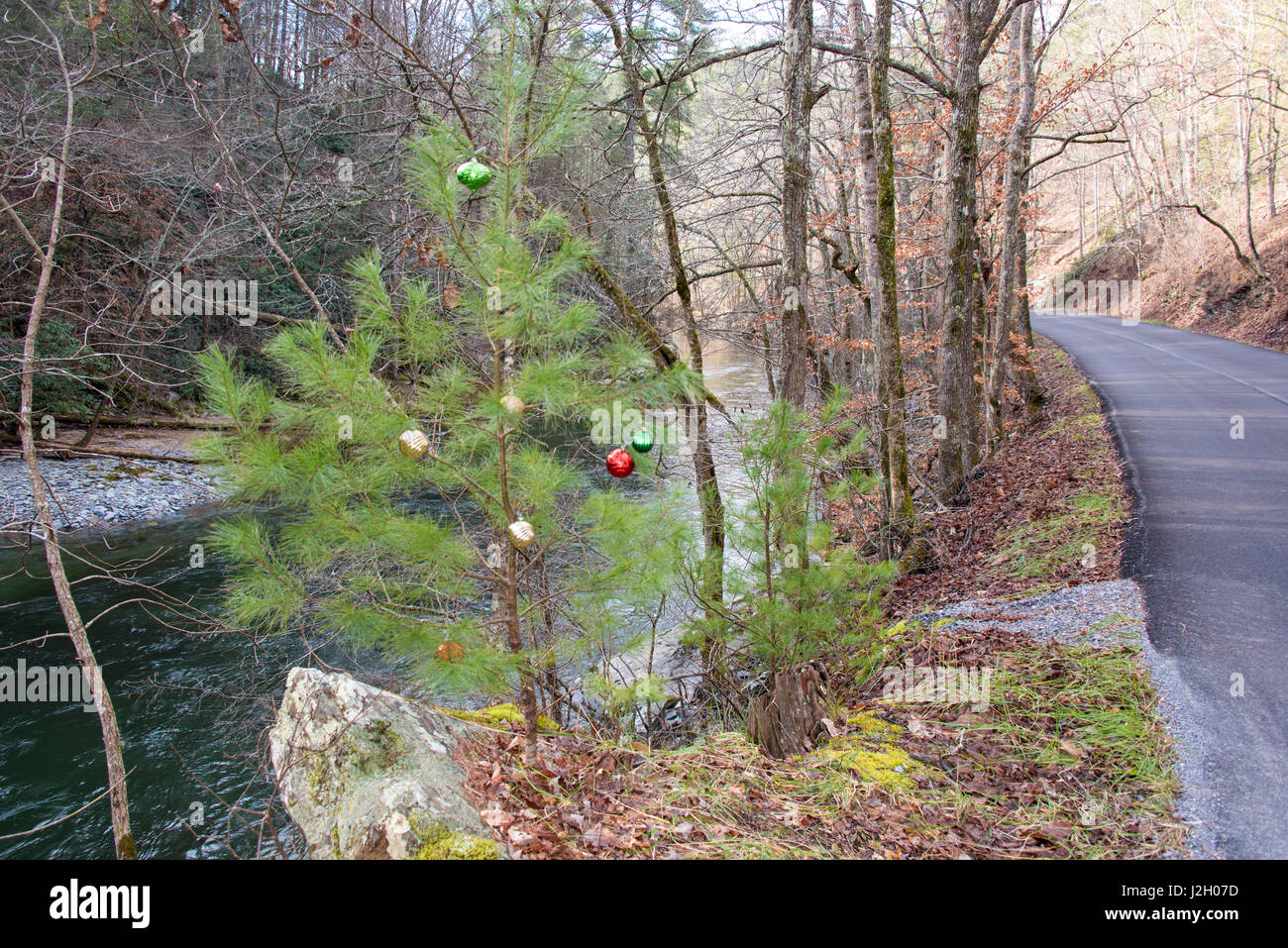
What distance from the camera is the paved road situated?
2.98 meters

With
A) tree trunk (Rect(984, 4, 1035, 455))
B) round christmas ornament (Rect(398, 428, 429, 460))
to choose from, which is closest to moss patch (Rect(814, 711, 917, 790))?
round christmas ornament (Rect(398, 428, 429, 460))

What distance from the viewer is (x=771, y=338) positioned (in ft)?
29.7

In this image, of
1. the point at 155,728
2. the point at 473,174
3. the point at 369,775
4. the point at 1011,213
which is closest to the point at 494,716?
the point at 369,775

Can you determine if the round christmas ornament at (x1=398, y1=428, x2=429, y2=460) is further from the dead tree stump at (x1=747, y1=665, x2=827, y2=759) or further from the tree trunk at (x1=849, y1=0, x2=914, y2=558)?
the tree trunk at (x1=849, y1=0, x2=914, y2=558)

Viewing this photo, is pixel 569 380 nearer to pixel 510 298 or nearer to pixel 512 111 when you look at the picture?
pixel 510 298

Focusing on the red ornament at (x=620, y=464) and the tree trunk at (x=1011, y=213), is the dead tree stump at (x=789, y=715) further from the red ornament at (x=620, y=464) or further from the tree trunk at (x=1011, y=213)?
the tree trunk at (x=1011, y=213)

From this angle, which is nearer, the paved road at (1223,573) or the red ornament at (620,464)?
the red ornament at (620,464)

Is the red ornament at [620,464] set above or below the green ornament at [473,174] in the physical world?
below

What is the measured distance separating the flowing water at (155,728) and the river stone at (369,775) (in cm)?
67

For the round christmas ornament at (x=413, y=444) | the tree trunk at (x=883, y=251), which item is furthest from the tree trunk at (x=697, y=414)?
the round christmas ornament at (x=413, y=444)

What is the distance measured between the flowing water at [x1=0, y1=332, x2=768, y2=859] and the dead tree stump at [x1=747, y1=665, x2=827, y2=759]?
4.63 feet

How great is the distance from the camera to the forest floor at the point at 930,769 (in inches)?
114

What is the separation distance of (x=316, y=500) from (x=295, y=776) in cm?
135

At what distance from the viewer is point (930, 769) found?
138 inches
